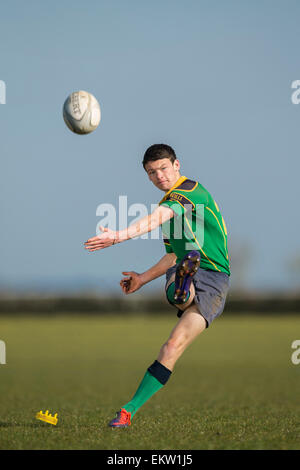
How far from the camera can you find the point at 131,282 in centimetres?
734

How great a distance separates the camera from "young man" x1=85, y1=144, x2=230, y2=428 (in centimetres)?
643

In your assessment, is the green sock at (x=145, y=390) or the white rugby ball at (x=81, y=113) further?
the white rugby ball at (x=81, y=113)

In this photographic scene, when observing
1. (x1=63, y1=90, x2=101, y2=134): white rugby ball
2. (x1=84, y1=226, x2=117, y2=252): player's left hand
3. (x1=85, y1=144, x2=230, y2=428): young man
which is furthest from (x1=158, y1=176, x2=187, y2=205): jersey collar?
(x1=63, y1=90, x2=101, y2=134): white rugby ball

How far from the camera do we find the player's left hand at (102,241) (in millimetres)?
6012

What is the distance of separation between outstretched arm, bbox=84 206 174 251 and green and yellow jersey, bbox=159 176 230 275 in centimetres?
17

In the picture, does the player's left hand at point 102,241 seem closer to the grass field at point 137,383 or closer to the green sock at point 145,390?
the green sock at point 145,390

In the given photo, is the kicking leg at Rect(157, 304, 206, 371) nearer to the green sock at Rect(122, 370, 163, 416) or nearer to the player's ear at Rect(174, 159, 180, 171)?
the green sock at Rect(122, 370, 163, 416)

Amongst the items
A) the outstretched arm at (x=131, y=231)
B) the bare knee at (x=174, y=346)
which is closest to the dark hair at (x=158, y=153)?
the outstretched arm at (x=131, y=231)

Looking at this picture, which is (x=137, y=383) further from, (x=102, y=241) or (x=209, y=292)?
(x=102, y=241)

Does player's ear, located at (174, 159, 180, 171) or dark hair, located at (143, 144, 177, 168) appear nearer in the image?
dark hair, located at (143, 144, 177, 168)

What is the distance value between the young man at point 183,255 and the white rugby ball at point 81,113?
1.27 metres

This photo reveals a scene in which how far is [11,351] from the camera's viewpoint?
80.9 ft
